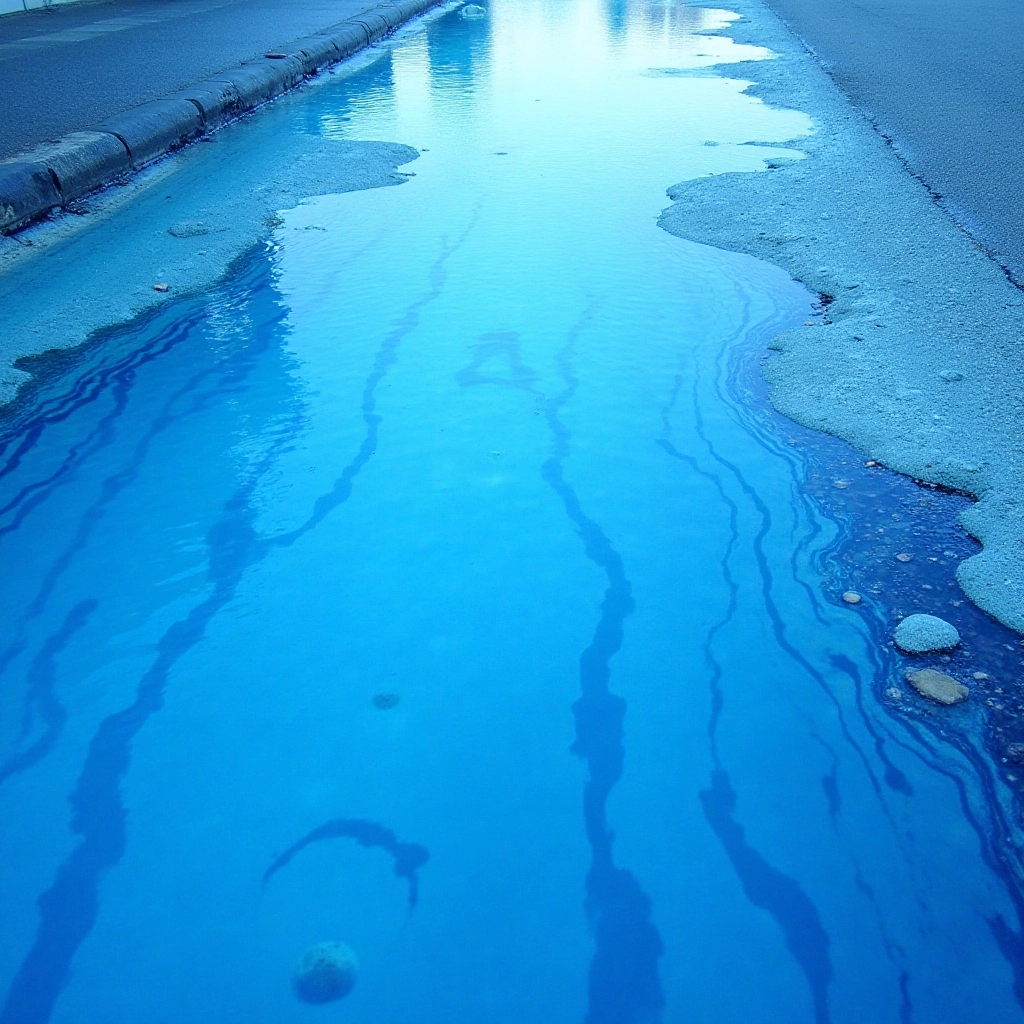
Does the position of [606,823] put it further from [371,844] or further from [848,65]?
[848,65]

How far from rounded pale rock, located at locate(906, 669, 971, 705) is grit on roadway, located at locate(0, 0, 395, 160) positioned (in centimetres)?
557

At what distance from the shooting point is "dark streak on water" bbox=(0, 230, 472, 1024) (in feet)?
5.02

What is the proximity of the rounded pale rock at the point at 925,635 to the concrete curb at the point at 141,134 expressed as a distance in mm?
4697

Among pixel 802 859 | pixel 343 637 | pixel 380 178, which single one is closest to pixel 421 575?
pixel 343 637

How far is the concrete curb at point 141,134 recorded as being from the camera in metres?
4.84

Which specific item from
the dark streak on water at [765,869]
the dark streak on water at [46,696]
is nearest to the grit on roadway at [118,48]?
the dark streak on water at [46,696]

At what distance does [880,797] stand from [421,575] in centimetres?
124

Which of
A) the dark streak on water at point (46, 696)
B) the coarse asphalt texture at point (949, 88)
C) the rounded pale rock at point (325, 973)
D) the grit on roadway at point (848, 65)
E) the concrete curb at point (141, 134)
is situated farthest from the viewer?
the grit on roadway at point (848, 65)

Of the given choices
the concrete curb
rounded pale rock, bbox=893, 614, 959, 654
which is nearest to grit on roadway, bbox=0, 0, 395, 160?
the concrete curb

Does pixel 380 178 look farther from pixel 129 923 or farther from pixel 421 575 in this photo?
A: pixel 129 923

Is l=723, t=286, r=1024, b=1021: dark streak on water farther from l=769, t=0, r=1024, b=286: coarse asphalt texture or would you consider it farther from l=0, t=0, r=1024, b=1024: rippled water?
l=769, t=0, r=1024, b=286: coarse asphalt texture

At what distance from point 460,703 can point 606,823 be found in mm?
447

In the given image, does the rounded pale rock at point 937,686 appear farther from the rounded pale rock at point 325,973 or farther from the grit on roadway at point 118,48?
the grit on roadway at point 118,48

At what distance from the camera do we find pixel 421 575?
7.97ft
